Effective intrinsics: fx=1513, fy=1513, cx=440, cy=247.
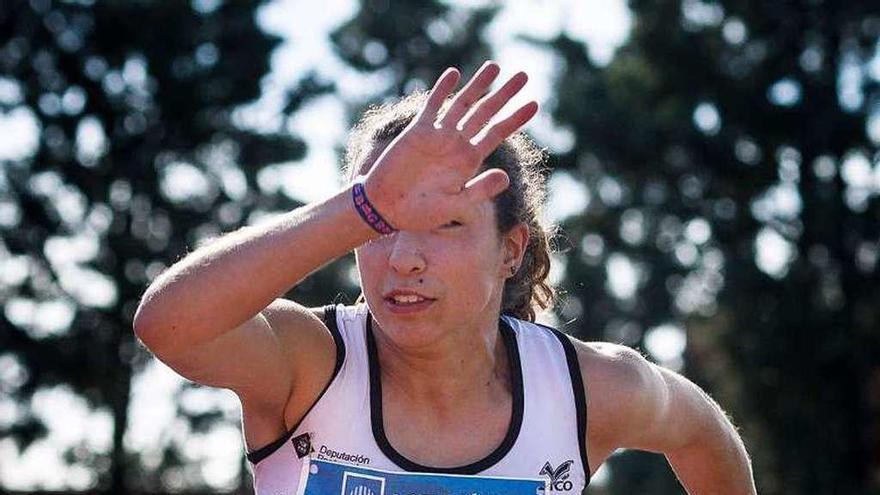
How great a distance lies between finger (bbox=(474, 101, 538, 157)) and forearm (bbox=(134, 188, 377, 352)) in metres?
0.27

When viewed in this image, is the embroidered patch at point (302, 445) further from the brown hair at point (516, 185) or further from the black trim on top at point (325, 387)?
the brown hair at point (516, 185)

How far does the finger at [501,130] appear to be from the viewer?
2.88 m

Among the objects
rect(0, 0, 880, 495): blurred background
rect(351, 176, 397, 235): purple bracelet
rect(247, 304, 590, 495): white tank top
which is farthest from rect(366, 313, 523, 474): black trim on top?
rect(0, 0, 880, 495): blurred background

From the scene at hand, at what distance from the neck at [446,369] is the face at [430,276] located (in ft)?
0.32

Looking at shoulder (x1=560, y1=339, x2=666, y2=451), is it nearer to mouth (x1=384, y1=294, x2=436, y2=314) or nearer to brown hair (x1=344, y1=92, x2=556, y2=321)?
brown hair (x1=344, y1=92, x2=556, y2=321)

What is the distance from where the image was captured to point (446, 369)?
3580 mm

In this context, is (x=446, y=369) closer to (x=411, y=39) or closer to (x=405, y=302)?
(x=405, y=302)

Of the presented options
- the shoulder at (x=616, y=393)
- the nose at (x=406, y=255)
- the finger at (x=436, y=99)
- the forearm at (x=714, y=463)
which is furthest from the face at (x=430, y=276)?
the forearm at (x=714, y=463)

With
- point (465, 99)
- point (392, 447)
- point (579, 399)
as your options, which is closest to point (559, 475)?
point (579, 399)

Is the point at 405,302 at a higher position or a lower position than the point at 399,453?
higher

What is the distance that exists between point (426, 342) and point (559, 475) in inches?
19.4

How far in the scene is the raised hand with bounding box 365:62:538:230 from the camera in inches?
111

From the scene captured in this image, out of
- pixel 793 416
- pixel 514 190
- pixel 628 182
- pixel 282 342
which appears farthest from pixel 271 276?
pixel 628 182

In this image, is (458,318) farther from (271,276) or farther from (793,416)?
(793,416)
